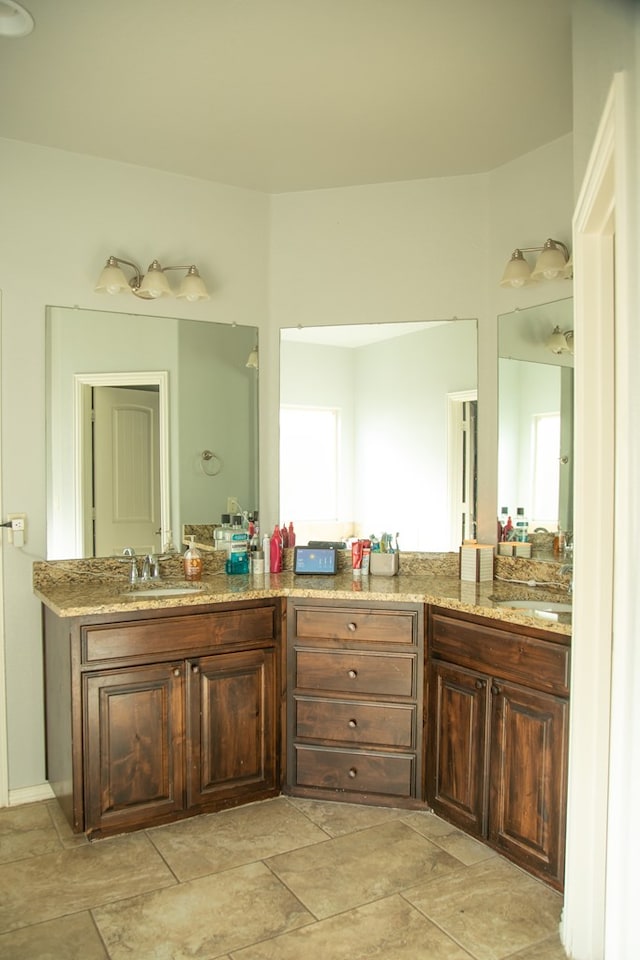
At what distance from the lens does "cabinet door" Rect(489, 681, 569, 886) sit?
2.25 metres

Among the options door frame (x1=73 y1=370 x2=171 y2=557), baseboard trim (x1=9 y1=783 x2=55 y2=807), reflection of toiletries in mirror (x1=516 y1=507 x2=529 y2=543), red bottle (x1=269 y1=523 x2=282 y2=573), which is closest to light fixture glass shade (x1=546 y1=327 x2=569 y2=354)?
reflection of toiletries in mirror (x1=516 y1=507 x2=529 y2=543)

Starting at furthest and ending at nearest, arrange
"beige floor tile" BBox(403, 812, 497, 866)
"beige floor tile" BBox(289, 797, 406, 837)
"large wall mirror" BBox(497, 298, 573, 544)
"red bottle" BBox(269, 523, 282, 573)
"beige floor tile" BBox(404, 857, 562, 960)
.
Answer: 1. "red bottle" BBox(269, 523, 282, 573)
2. "large wall mirror" BBox(497, 298, 573, 544)
3. "beige floor tile" BBox(289, 797, 406, 837)
4. "beige floor tile" BBox(403, 812, 497, 866)
5. "beige floor tile" BBox(404, 857, 562, 960)

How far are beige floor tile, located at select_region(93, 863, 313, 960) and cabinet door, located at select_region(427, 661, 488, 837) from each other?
28.5 inches

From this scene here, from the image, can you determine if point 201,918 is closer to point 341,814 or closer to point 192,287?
point 341,814

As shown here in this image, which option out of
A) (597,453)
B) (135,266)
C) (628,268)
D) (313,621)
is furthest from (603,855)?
(135,266)

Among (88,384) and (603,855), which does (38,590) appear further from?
(603,855)

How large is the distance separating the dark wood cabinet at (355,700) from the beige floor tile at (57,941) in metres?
1.03

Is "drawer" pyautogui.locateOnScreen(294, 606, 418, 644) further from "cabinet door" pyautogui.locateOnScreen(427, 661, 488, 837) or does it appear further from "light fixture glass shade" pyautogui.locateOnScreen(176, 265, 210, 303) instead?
"light fixture glass shade" pyautogui.locateOnScreen(176, 265, 210, 303)

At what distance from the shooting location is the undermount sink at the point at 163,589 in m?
2.94

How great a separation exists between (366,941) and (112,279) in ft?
8.40

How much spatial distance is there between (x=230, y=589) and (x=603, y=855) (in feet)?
5.20

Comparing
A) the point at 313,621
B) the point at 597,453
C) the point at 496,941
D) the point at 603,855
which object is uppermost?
the point at 597,453

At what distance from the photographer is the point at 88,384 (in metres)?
3.12

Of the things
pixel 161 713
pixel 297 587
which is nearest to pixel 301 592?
pixel 297 587
